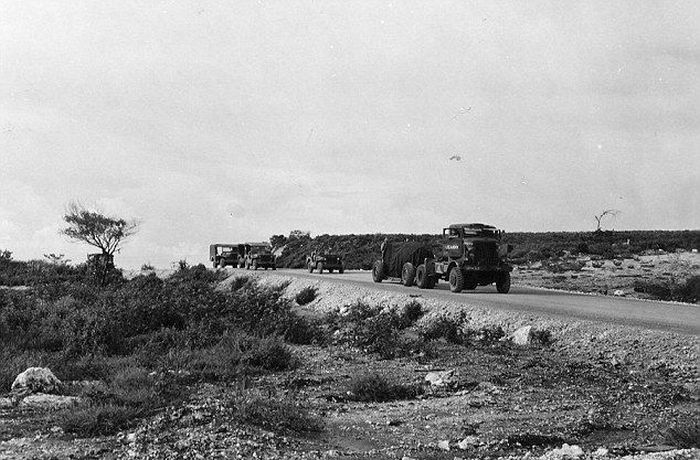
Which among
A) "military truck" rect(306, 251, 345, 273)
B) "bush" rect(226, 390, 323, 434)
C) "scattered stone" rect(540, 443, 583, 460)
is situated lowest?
"scattered stone" rect(540, 443, 583, 460)

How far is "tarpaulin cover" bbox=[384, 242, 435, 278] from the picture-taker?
26.5 metres

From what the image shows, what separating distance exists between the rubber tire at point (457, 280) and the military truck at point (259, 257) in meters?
27.0

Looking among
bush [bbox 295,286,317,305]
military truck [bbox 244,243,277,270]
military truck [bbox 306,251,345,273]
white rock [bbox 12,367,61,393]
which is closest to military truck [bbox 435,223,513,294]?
bush [bbox 295,286,317,305]

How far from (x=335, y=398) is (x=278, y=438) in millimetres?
2509

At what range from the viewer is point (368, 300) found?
2248 centimetres

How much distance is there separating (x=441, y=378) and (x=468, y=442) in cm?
347

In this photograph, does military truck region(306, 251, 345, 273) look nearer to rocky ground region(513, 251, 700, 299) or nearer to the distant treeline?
the distant treeline

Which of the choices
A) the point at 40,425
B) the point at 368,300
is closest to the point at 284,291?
the point at 368,300

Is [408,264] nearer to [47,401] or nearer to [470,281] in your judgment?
[470,281]

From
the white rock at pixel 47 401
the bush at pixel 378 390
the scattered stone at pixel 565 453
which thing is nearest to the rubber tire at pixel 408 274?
the bush at pixel 378 390

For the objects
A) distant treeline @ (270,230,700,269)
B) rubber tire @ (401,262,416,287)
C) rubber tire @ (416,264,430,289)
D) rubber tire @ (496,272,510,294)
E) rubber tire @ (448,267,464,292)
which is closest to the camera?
rubber tire @ (448,267,464,292)

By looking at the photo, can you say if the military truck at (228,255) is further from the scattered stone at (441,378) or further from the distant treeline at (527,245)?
the scattered stone at (441,378)

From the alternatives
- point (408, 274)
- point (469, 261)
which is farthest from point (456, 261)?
point (408, 274)

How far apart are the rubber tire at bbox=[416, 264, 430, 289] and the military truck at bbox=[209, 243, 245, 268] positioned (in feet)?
93.6
